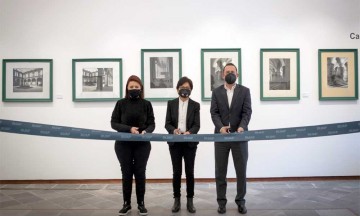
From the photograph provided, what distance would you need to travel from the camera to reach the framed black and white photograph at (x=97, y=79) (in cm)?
496

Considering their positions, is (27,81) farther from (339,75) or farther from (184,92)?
(339,75)

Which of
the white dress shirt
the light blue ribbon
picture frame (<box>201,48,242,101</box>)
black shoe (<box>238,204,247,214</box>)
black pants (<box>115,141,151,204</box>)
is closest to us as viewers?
the light blue ribbon

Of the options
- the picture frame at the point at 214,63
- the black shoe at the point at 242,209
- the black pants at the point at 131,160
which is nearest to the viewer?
the black pants at the point at 131,160

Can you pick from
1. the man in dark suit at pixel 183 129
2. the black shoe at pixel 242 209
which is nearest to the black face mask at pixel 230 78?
the man in dark suit at pixel 183 129

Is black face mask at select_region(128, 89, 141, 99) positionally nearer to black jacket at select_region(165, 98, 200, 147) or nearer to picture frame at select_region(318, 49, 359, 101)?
black jacket at select_region(165, 98, 200, 147)

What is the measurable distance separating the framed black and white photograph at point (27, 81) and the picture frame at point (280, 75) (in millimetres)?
3424

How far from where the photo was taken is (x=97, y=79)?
16.4ft

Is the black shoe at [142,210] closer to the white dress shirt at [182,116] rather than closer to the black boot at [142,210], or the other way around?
the black boot at [142,210]

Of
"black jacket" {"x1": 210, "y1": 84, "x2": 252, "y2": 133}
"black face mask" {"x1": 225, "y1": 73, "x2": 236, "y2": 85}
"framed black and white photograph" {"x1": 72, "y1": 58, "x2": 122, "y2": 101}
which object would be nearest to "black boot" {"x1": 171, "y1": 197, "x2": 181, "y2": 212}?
"black jacket" {"x1": 210, "y1": 84, "x2": 252, "y2": 133}

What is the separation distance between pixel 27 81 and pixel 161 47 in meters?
2.20

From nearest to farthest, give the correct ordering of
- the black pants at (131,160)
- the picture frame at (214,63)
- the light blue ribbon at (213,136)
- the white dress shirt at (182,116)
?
the light blue ribbon at (213,136) → the black pants at (131,160) → the white dress shirt at (182,116) → the picture frame at (214,63)

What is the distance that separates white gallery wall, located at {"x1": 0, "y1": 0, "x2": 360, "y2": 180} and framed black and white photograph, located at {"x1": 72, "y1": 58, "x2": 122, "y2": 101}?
0.10m

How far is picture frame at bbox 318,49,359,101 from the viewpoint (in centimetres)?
498

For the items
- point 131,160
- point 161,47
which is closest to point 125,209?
point 131,160
